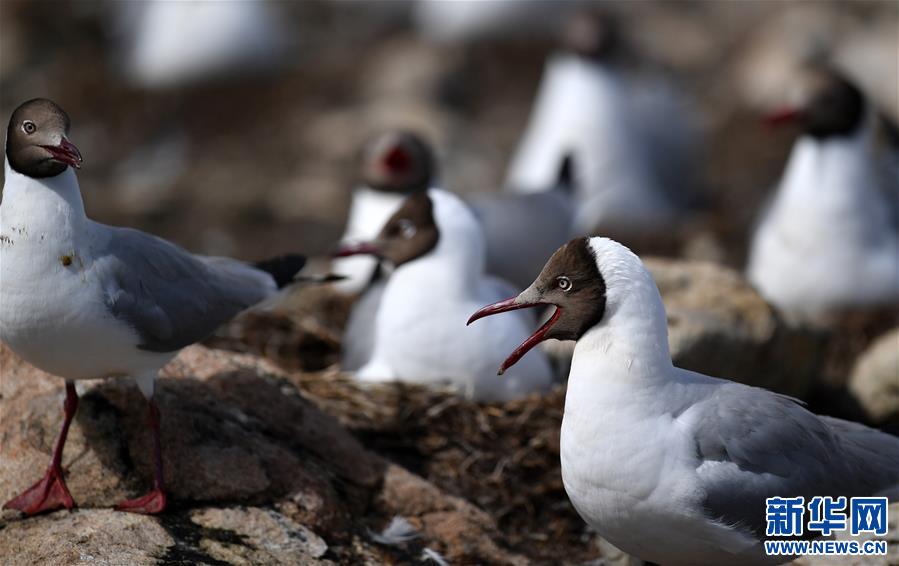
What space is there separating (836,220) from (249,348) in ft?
12.2

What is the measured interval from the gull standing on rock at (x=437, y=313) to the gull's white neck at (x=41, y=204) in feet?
6.60

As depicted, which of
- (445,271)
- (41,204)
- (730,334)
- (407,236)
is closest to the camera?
(41,204)

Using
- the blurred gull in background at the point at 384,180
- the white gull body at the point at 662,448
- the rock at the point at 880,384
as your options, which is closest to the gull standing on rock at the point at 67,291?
the white gull body at the point at 662,448

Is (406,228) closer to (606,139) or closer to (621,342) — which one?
(621,342)

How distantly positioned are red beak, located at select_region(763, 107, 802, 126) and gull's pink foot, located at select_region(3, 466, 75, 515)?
207 inches

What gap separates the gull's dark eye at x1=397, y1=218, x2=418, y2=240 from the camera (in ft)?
20.0

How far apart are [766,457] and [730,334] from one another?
1795 millimetres

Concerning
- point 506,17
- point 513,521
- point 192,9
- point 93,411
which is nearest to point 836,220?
point 513,521

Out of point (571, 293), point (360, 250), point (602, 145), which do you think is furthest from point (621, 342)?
point (602, 145)

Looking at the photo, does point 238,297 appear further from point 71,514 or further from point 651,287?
point 651,287

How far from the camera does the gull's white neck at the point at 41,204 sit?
Result: 4.04 metres

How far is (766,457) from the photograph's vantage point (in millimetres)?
3943

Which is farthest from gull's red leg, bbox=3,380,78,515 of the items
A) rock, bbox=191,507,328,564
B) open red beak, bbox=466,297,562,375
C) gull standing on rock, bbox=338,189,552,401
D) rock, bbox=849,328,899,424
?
rock, bbox=849,328,899,424

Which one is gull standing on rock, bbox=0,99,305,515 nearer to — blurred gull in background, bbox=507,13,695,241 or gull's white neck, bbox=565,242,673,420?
gull's white neck, bbox=565,242,673,420
